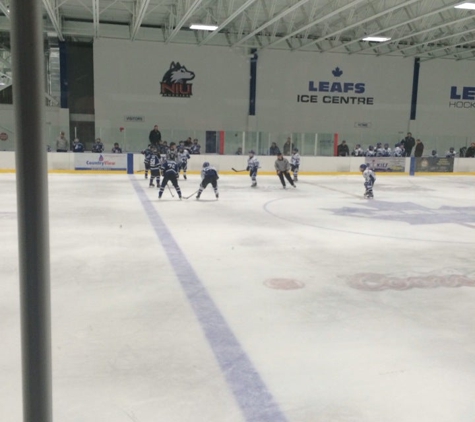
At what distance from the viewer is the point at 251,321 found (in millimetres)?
4262

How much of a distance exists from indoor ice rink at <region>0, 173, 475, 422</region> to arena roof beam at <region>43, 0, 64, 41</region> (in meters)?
9.70

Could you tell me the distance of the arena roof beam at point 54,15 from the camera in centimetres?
1610

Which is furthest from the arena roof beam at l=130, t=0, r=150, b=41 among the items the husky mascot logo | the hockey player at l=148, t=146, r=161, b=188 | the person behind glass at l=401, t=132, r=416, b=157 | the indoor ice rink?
the person behind glass at l=401, t=132, r=416, b=157

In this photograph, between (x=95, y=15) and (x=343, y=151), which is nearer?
(x=95, y=15)

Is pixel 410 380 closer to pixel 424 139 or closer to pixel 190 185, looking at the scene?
pixel 190 185

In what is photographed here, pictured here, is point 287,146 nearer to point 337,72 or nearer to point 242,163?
point 242,163

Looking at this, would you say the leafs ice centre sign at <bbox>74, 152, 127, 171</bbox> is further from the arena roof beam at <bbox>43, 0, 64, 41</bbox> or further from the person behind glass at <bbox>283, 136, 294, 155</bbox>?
the person behind glass at <bbox>283, 136, 294, 155</bbox>

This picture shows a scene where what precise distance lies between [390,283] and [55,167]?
15.4 metres

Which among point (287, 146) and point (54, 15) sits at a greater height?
point (54, 15)

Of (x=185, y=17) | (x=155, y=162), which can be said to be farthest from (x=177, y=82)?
(x=155, y=162)

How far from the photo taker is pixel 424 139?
82.4 ft

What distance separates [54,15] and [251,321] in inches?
662

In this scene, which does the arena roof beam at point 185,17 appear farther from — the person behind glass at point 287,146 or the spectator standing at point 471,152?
the spectator standing at point 471,152

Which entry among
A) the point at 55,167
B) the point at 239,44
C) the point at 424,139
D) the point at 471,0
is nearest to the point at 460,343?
the point at 471,0
